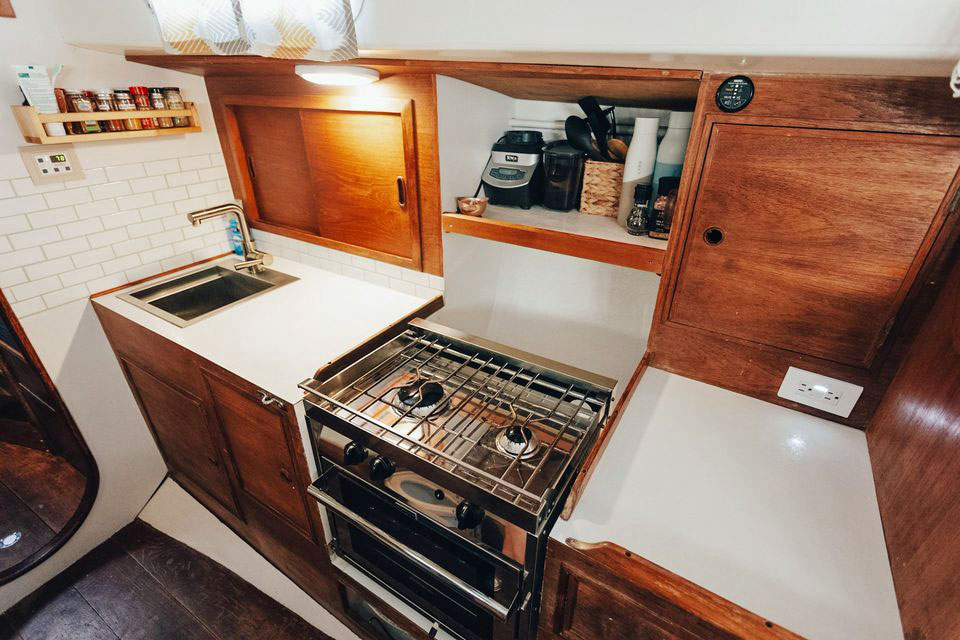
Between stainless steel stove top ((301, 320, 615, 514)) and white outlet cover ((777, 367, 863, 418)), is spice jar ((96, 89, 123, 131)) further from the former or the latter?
white outlet cover ((777, 367, 863, 418))

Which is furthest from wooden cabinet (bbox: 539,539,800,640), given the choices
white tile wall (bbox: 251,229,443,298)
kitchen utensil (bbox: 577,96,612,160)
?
kitchen utensil (bbox: 577,96,612,160)

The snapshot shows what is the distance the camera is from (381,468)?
112 cm

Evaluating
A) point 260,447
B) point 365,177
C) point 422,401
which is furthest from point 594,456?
point 365,177

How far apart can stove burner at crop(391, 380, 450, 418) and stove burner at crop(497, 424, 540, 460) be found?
188mm

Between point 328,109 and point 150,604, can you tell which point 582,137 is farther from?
point 150,604

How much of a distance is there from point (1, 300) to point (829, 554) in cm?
234

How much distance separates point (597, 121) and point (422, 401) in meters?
1.00

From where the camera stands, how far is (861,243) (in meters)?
0.96

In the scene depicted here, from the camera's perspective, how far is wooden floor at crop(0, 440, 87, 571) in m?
1.84

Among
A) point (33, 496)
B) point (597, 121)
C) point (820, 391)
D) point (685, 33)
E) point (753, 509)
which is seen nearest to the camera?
point (685, 33)

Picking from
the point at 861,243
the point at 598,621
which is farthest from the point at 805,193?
the point at 598,621

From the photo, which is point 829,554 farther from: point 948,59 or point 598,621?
point 948,59

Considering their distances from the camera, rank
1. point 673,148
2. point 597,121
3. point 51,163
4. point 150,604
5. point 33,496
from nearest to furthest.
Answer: point 673,148 < point 597,121 < point 51,163 < point 150,604 < point 33,496

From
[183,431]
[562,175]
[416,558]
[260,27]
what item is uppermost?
[260,27]
